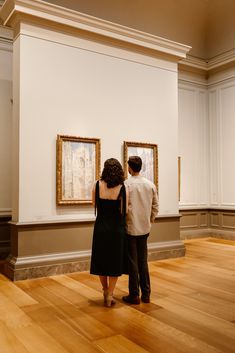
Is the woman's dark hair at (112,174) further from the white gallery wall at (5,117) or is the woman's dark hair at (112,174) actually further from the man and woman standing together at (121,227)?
the white gallery wall at (5,117)

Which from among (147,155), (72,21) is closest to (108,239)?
(147,155)

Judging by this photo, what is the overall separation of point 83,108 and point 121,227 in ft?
10.5

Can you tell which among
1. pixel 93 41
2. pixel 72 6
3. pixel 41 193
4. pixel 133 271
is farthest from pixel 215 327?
pixel 72 6

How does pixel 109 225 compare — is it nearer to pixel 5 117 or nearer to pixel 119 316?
pixel 119 316

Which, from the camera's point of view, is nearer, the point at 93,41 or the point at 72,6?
the point at 93,41

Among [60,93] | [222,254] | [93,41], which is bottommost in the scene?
[222,254]

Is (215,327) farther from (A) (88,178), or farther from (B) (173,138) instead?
(B) (173,138)

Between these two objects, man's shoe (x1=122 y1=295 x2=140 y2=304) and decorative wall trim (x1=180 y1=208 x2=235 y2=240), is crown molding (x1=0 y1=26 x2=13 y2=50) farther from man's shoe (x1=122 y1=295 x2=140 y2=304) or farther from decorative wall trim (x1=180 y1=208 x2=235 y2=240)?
decorative wall trim (x1=180 y1=208 x2=235 y2=240)

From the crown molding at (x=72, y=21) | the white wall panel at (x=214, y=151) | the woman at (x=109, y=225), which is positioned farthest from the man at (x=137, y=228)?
the white wall panel at (x=214, y=151)

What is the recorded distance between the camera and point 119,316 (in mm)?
4176

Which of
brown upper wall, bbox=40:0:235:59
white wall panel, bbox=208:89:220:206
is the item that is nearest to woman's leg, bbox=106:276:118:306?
brown upper wall, bbox=40:0:235:59

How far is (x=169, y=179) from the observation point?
809 centimetres

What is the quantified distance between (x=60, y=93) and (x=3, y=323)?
4136 millimetres

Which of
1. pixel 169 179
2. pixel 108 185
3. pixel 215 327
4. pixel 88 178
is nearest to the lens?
pixel 215 327
